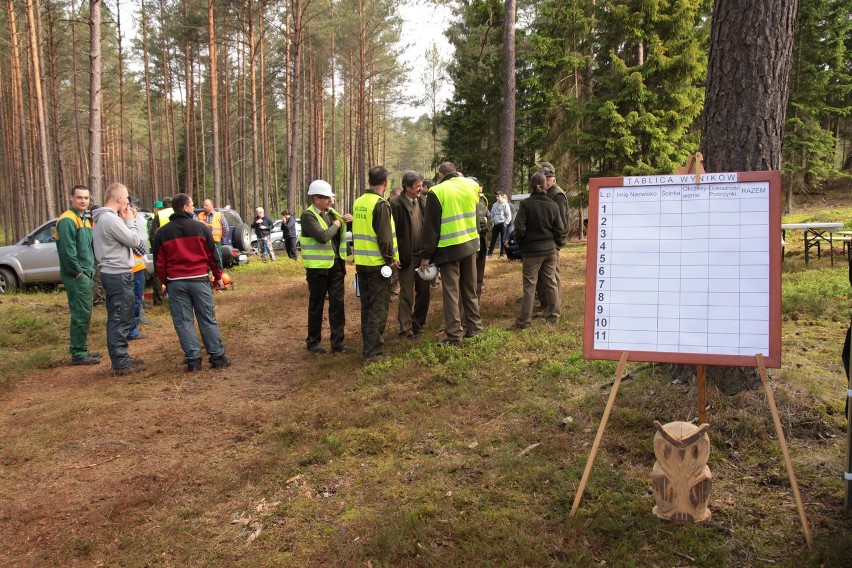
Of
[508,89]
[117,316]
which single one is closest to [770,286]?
[117,316]

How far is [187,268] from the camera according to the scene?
635 cm

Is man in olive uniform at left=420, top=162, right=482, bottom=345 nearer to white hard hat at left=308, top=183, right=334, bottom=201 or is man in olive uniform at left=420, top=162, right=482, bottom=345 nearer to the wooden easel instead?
white hard hat at left=308, top=183, right=334, bottom=201

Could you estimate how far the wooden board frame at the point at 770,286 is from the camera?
9.78 ft

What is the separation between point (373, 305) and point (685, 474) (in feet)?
13.4

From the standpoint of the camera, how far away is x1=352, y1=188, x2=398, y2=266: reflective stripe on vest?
6.39 metres

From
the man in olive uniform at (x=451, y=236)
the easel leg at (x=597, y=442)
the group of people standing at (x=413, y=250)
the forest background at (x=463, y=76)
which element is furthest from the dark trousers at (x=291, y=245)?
the easel leg at (x=597, y=442)

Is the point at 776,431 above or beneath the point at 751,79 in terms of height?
beneath

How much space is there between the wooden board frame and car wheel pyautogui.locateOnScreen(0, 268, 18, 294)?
13.9m

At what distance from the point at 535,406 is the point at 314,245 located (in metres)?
3.52

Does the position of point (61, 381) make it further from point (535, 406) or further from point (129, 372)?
point (535, 406)

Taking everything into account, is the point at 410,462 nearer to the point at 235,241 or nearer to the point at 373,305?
the point at 373,305

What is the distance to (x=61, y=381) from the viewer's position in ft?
21.1

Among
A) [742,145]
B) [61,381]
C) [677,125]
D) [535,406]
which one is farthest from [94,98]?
[677,125]

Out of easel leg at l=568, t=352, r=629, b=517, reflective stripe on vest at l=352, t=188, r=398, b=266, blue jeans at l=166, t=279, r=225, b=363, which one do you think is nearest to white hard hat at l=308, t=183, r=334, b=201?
reflective stripe on vest at l=352, t=188, r=398, b=266
